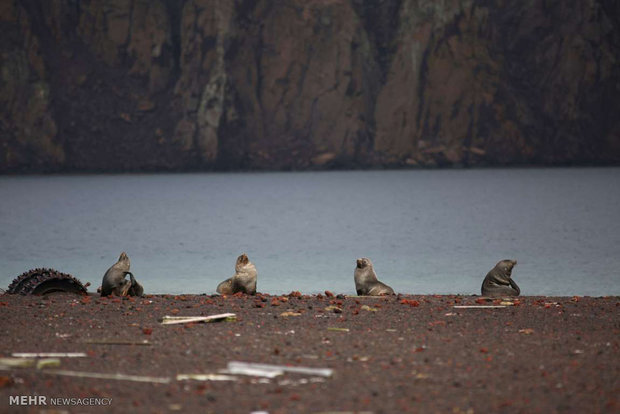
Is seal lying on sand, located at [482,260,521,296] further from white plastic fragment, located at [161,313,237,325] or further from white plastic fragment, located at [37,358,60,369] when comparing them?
white plastic fragment, located at [37,358,60,369]

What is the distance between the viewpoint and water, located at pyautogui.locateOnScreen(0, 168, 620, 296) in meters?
27.6

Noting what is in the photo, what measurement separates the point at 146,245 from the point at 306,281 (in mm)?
15662

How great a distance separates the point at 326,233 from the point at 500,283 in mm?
29186

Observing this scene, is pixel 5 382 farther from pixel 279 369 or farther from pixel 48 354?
pixel 279 369

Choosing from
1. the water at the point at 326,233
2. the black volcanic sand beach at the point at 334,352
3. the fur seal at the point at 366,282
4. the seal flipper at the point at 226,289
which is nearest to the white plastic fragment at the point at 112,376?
the black volcanic sand beach at the point at 334,352

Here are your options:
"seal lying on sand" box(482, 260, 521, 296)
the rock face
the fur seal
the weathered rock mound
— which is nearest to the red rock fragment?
the weathered rock mound

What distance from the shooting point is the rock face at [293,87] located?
124 metres

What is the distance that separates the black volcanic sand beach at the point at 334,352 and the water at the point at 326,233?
8507mm

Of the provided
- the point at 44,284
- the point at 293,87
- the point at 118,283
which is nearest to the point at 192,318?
the point at 118,283

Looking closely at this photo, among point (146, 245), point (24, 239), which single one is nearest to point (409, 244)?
point (146, 245)

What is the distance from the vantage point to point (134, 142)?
124 meters

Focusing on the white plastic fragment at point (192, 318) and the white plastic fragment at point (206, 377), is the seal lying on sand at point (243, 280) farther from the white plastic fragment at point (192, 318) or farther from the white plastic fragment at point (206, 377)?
the white plastic fragment at point (206, 377)

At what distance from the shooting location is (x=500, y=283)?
60.9 ft

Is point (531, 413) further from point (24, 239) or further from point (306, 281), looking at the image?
point (24, 239)
